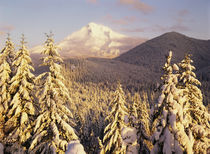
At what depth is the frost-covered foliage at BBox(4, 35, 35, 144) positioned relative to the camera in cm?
1485

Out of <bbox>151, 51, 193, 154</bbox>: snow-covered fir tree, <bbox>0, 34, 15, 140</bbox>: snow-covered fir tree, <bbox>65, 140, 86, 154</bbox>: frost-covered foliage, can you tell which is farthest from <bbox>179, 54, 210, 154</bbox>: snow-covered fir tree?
<bbox>0, 34, 15, 140</bbox>: snow-covered fir tree

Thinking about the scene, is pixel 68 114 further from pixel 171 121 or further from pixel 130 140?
pixel 171 121

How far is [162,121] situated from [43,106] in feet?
28.0

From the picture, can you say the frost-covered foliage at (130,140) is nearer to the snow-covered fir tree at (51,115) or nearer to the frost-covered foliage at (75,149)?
the snow-covered fir tree at (51,115)

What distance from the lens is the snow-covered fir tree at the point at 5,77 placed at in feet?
52.3

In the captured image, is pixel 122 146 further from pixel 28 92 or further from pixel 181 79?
pixel 28 92

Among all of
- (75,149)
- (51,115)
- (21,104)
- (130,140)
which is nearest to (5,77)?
(21,104)

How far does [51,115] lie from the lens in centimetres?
1348

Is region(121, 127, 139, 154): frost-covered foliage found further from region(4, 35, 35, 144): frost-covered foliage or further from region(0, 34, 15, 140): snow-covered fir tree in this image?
region(0, 34, 15, 140): snow-covered fir tree

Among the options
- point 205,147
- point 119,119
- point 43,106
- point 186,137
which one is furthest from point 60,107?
point 205,147

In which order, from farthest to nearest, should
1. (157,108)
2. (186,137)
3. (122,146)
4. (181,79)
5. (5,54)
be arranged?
(5,54) → (122,146) → (181,79) → (157,108) → (186,137)

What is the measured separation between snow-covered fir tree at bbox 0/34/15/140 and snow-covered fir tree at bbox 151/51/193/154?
1285cm

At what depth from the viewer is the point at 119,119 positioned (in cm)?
1648

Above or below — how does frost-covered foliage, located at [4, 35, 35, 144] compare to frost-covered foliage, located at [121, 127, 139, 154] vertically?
above
